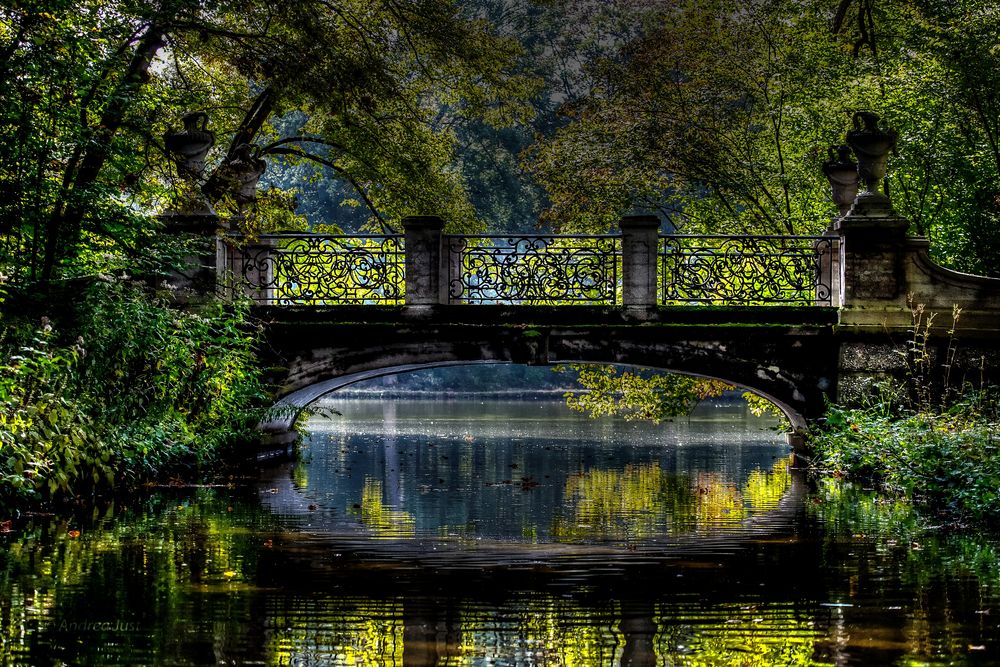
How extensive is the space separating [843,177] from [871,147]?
8.21ft

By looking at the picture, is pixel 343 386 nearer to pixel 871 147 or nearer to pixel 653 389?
pixel 653 389

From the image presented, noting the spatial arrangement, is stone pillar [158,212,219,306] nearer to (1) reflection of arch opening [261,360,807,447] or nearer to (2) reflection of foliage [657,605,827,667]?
(1) reflection of arch opening [261,360,807,447]

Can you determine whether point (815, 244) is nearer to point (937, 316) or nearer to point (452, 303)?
point (937, 316)

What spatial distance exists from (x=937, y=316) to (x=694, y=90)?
11048mm

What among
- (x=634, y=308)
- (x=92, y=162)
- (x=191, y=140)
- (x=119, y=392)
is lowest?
(x=119, y=392)

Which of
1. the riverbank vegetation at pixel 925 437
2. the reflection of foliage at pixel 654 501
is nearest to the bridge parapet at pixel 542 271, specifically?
the riverbank vegetation at pixel 925 437

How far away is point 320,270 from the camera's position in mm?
18188

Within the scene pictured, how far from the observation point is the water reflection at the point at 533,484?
35.9 feet

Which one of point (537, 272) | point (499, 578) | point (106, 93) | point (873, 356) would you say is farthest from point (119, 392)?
point (873, 356)

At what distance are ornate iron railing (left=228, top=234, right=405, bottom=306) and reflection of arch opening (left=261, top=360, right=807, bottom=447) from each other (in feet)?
3.28

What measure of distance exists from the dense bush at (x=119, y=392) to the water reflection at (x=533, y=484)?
47.4 inches

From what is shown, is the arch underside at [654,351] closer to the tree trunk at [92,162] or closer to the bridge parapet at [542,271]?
the bridge parapet at [542,271]

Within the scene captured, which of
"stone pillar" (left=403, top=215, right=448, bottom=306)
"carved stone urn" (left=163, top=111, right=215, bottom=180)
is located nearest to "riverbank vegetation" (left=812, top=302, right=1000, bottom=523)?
"stone pillar" (left=403, top=215, right=448, bottom=306)

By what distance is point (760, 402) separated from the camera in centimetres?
2508
